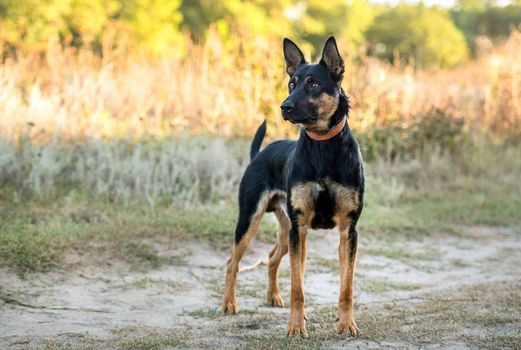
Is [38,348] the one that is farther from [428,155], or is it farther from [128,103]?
[428,155]

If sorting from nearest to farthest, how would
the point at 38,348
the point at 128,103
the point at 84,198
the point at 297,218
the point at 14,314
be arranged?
1. the point at 38,348
2. the point at 297,218
3. the point at 14,314
4. the point at 84,198
5. the point at 128,103

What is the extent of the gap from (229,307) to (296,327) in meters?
1.09

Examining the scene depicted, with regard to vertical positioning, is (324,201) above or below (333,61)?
below

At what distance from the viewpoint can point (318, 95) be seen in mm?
5035

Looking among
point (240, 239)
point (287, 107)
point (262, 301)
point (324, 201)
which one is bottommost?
point (262, 301)

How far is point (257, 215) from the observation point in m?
5.95

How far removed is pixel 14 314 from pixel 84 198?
3.29m

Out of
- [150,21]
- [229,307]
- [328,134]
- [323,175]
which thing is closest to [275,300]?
[229,307]

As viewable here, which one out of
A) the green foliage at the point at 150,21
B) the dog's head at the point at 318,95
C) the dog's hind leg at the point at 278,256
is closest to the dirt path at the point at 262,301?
the dog's hind leg at the point at 278,256

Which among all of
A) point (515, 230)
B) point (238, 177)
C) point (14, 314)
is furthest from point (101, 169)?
point (515, 230)

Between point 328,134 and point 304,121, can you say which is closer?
point 304,121

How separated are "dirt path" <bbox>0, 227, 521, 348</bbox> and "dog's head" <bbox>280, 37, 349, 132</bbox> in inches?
58.0

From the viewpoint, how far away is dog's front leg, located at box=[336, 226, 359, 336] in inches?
197

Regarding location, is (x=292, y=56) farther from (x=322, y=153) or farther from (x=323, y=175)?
(x=323, y=175)
